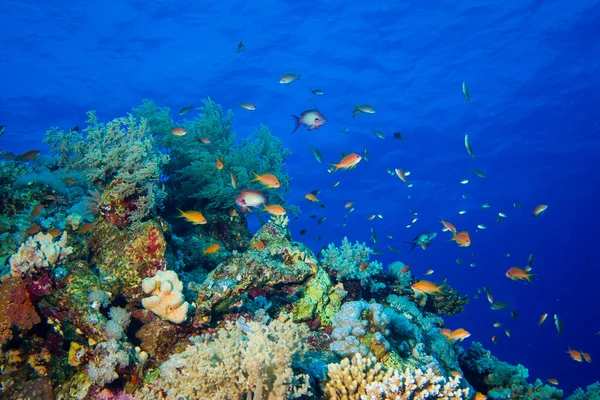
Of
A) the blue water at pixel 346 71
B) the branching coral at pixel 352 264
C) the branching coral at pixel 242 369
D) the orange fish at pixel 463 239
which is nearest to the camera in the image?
the branching coral at pixel 242 369

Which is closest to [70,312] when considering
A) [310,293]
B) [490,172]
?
[310,293]

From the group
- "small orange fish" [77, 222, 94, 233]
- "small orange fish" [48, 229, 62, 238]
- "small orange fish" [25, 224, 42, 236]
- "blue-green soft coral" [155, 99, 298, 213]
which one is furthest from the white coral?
"blue-green soft coral" [155, 99, 298, 213]

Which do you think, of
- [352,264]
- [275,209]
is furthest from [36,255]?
[352,264]

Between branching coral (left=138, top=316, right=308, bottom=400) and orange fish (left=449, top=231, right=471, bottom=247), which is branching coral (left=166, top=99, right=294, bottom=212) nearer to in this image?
orange fish (left=449, top=231, right=471, bottom=247)

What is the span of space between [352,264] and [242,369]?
406cm

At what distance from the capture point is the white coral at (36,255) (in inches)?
162

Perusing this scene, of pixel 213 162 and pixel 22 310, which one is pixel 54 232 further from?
pixel 213 162

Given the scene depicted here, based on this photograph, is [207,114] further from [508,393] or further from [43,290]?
[508,393]

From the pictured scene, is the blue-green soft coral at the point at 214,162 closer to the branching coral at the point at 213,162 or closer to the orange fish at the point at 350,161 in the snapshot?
the branching coral at the point at 213,162

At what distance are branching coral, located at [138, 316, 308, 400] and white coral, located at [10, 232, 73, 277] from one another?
219 centimetres

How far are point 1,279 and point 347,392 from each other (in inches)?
174

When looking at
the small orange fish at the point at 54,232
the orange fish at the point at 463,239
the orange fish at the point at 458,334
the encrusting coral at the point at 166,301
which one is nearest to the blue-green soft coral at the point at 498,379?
the orange fish at the point at 458,334

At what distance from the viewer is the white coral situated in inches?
162

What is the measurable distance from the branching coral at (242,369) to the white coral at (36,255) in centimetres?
219
